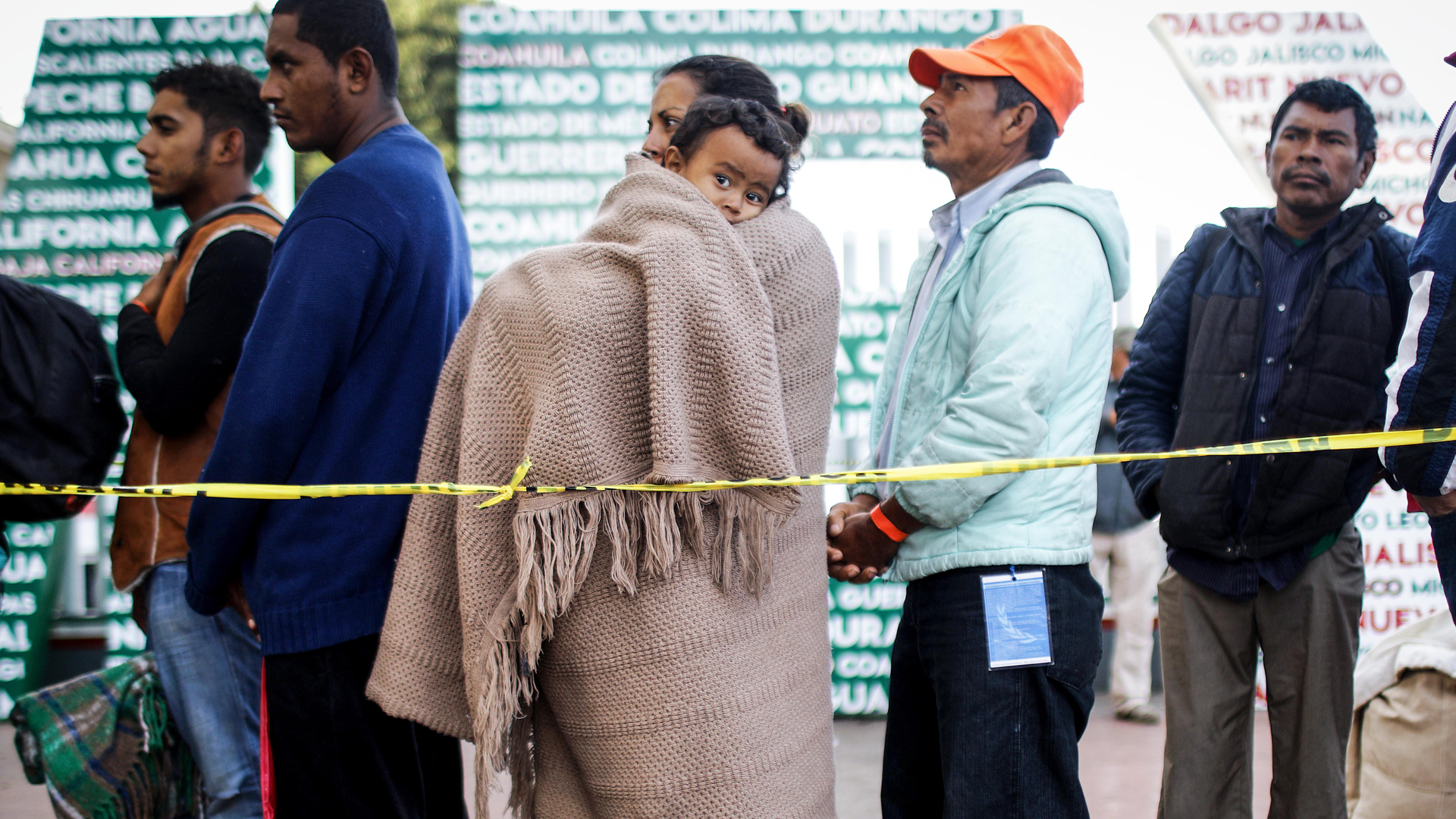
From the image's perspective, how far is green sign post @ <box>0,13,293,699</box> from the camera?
443 centimetres

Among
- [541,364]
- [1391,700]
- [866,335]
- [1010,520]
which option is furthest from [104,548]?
[1391,700]

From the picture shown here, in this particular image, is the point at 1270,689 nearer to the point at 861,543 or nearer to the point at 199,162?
the point at 861,543

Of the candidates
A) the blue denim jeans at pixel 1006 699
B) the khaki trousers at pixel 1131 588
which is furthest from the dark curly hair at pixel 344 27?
the khaki trousers at pixel 1131 588

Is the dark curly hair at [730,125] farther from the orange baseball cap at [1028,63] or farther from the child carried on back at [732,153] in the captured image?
the orange baseball cap at [1028,63]

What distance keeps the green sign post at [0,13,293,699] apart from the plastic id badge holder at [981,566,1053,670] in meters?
3.73

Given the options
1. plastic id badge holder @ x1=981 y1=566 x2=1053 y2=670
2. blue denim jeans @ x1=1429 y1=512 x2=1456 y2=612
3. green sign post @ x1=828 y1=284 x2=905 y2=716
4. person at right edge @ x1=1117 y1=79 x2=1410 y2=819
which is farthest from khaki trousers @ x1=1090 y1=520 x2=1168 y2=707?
plastic id badge holder @ x1=981 y1=566 x2=1053 y2=670

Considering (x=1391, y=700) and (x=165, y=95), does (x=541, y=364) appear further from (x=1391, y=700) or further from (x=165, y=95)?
(x=1391, y=700)

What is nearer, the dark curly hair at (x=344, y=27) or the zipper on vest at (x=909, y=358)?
the zipper on vest at (x=909, y=358)

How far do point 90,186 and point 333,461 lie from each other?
10.9 feet

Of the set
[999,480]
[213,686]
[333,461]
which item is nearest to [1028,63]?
[999,480]

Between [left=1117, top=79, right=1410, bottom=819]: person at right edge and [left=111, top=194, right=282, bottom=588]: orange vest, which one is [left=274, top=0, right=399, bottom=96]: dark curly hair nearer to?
[left=111, top=194, right=282, bottom=588]: orange vest

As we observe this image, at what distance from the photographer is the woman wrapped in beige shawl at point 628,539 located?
63.6 inches

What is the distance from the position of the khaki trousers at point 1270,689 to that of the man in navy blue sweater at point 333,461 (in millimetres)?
1882

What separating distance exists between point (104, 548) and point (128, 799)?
266cm
